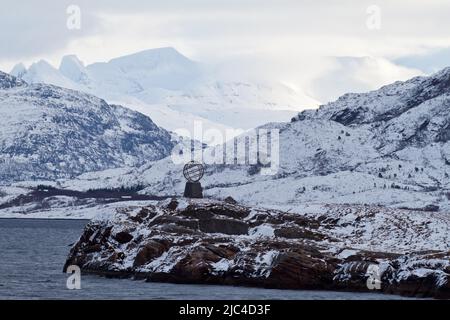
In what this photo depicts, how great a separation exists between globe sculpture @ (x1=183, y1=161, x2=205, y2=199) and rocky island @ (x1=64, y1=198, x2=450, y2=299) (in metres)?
4.64

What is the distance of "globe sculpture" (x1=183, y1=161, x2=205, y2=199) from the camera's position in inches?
5825

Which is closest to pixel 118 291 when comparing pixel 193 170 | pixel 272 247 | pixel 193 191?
pixel 272 247

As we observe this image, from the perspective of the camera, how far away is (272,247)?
4801 inches

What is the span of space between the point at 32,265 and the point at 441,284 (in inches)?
2212

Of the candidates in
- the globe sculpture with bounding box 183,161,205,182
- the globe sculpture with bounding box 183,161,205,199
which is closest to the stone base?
the globe sculpture with bounding box 183,161,205,199

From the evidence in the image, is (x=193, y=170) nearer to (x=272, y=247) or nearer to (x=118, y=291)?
(x=272, y=247)

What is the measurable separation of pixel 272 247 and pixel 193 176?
28994 mm

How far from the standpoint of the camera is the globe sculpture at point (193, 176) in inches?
5825

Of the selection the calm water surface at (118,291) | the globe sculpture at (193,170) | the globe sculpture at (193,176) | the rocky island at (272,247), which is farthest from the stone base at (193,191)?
the calm water surface at (118,291)

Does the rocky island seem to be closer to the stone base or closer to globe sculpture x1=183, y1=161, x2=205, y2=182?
the stone base

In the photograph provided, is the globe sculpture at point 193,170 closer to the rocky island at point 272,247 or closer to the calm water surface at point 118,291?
the rocky island at point 272,247
